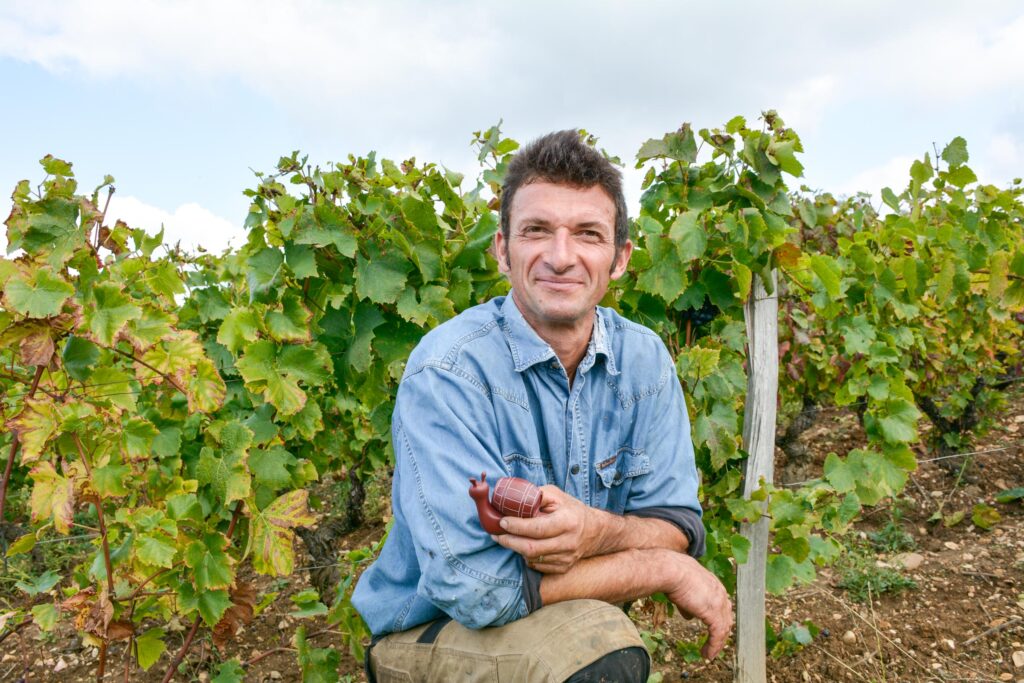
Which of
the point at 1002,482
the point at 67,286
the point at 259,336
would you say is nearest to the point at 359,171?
the point at 259,336

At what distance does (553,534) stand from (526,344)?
48cm

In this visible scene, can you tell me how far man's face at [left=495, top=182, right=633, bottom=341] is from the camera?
1891 mm

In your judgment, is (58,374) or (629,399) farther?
(58,374)

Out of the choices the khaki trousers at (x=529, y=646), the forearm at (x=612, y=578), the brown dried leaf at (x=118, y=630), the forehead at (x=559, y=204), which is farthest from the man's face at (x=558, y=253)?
the brown dried leaf at (x=118, y=630)

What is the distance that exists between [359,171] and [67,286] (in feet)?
2.96

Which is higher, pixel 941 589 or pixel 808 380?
pixel 808 380

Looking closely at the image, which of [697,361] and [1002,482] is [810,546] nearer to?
[697,361]

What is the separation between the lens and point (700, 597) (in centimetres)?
189

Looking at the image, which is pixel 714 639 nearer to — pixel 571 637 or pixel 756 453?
pixel 571 637

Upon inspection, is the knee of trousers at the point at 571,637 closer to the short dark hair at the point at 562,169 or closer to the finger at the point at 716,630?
the finger at the point at 716,630

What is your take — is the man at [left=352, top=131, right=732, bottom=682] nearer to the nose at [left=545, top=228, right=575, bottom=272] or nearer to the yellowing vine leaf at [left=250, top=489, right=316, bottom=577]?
the nose at [left=545, top=228, right=575, bottom=272]

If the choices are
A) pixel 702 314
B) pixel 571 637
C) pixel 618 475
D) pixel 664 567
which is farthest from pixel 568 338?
pixel 702 314

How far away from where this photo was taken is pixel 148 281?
2307mm

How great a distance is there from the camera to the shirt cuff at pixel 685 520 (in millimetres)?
1952
